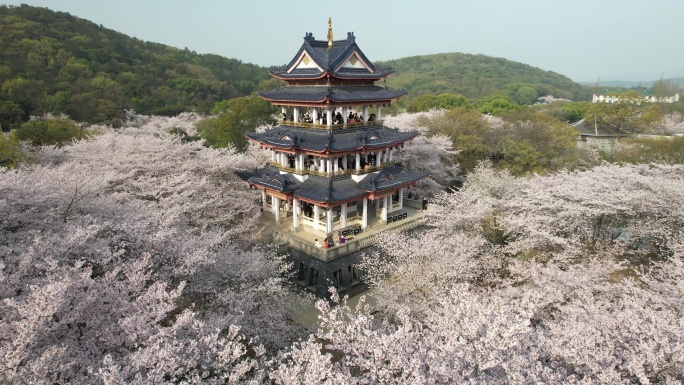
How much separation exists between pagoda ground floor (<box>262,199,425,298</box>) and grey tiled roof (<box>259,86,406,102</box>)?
791cm

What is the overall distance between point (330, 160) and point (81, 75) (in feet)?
194

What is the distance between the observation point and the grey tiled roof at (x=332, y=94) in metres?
22.6

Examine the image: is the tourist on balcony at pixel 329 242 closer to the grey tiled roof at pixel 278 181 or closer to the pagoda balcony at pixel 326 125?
the grey tiled roof at pixel 278 181

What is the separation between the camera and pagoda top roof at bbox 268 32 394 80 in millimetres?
22859

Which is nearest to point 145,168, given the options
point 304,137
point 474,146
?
point 304,137

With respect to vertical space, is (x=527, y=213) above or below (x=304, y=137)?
below

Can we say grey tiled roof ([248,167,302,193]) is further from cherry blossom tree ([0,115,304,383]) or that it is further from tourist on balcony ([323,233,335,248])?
tourist on balcony ([323,233,335,248])

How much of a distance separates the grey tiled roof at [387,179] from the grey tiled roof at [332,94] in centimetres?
467

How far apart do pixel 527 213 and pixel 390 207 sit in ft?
29.2

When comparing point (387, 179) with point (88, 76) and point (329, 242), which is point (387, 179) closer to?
point (329, 242)

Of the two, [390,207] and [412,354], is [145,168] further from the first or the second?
[412,354]

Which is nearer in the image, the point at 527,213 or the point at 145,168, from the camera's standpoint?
the point at 527,213

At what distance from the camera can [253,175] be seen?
29.6m

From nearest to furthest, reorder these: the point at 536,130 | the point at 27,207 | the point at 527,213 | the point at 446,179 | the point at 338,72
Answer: the point at 27,207, the point at 527,213, the point at 338,72, the point at 446,179, the point at 536,130
